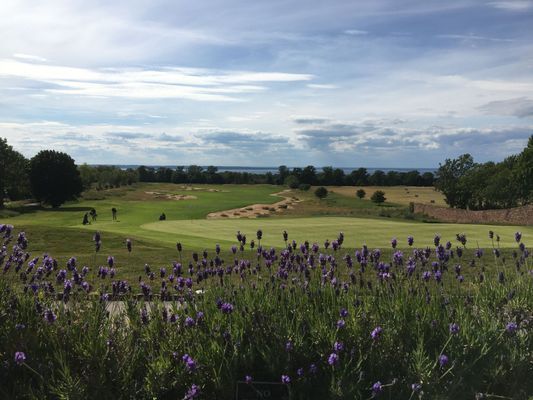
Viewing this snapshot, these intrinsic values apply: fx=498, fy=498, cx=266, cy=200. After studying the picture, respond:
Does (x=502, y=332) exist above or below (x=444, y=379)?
above

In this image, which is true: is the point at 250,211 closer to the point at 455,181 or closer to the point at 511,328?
the point at 455,181

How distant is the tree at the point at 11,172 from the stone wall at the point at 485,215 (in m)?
59.2

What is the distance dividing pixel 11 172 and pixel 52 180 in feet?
19.8

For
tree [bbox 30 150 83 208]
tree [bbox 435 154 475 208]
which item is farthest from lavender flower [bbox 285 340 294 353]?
tree [bbox 435 154 475 208]

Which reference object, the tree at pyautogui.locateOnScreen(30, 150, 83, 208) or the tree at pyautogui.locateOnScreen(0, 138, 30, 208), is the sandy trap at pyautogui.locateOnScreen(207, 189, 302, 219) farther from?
the tree at pyautogui.locateOnScreen(0, 138, 30, 208)

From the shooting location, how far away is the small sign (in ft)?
14.9

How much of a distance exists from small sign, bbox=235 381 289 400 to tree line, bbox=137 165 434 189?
120 m

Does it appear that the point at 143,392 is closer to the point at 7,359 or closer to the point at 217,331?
the point at 217,331

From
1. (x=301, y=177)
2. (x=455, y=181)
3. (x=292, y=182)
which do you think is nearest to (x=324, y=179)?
(x=301, y=177)

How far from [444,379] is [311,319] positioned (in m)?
1.35

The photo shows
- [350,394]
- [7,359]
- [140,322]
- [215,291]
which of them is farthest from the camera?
[215,291]

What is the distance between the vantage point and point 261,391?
4.60m

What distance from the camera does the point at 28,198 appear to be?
305 feet

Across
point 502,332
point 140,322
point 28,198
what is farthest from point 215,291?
point 28,198
